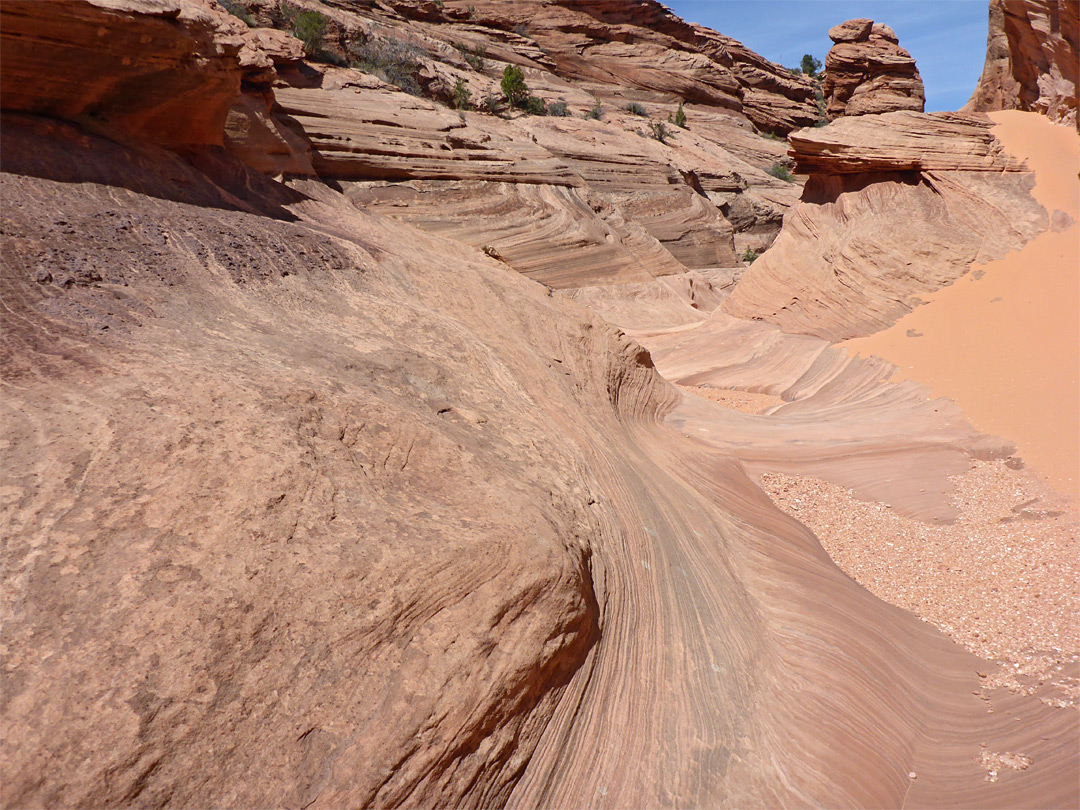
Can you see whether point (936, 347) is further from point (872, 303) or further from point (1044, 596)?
point (1044, 596)

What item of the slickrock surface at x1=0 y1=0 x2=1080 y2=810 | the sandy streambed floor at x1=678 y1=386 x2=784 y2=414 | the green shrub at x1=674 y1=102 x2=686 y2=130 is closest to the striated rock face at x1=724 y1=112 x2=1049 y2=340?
the sandy streambed floor at x1=678 y1=386 x2=784 y2=414

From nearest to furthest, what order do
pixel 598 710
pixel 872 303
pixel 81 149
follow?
pixel 598 710 < pixel 81 149 < pixel 872 303

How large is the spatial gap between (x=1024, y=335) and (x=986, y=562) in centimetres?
390

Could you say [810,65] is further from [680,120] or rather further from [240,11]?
[240,11]

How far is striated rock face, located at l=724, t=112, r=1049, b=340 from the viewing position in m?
8.63

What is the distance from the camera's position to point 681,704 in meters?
2.60

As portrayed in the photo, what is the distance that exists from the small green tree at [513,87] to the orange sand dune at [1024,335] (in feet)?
37.2

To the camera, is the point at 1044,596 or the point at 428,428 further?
the point at 1044,596

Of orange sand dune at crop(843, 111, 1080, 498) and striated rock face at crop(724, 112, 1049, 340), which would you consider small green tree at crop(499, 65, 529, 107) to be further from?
orange sand dune at crop(843, 111, 1080, 498)

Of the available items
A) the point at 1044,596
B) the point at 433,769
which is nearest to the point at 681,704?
the point at 433,769

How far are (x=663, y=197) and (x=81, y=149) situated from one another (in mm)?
12961

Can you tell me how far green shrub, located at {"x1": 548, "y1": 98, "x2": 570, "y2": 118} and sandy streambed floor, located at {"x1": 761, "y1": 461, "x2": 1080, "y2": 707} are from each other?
49.4ft

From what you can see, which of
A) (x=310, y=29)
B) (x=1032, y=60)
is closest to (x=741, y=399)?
(x=1032, y=60)

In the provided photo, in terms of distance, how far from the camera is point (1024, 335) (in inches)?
283
